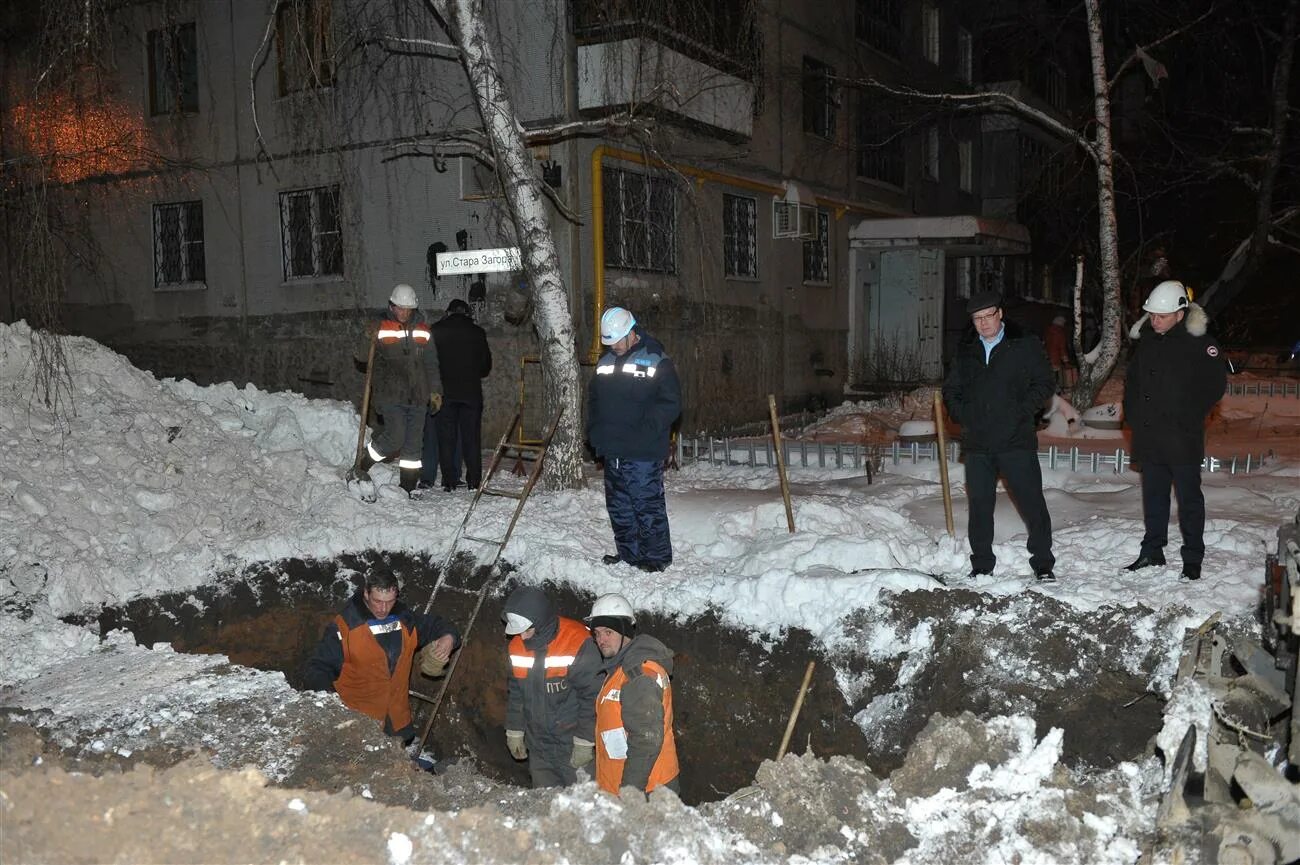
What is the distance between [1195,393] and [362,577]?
20.9ft

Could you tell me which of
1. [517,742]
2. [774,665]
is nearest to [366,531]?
[517,742]

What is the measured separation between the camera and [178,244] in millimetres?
16016

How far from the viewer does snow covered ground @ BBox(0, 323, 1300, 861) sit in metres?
6.57

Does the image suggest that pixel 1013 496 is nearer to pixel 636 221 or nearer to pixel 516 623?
pixel 516 623

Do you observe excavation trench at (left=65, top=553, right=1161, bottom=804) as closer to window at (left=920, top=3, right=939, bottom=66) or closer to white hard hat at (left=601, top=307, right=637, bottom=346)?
white hard hat at (left=601, top=307, right=637, bottom=346)

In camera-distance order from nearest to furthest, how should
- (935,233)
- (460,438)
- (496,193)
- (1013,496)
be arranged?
(1013,496)
(460,438)
(496,193)
(935,233)

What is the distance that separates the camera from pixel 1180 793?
3.60 metres

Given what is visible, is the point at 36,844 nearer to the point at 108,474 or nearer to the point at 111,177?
the point at 108,474

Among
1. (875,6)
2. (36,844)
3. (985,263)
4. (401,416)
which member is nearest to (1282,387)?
(985,263)

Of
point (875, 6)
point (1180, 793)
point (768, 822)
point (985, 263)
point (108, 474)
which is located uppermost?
point (875, 6)

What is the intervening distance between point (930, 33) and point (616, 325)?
1899 centimetres

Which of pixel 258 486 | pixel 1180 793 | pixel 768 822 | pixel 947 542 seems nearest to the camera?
pixel 1180 793

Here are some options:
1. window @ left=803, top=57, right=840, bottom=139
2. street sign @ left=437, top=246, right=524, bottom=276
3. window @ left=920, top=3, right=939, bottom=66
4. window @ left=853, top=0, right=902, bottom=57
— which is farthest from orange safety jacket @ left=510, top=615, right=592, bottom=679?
window @ left=920, top=3, right=939, bottom=66

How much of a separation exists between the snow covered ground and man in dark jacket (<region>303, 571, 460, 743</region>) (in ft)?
1.31
